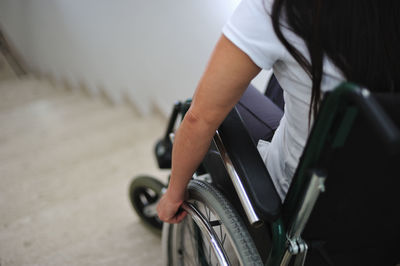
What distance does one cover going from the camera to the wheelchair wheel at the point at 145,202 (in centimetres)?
117

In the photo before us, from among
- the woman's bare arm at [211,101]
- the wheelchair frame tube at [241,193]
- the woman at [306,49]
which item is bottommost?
the wheelchair frame tube at [241,193]

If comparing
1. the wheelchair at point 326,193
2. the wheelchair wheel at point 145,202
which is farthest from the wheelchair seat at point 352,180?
the wheelchair wheel at point 145,202

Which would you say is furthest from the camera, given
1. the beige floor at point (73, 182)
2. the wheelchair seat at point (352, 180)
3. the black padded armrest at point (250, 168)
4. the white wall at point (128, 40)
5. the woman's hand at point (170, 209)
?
the white wall at point (128, 40)

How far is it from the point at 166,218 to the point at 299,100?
1.32 ft

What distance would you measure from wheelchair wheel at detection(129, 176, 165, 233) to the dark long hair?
85cm

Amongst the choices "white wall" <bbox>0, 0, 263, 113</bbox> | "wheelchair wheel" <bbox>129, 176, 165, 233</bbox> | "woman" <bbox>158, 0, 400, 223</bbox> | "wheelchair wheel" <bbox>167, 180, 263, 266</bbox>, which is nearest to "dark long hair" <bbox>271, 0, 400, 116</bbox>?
"woman" <bbox>158, 0, 400, 223</bbox>

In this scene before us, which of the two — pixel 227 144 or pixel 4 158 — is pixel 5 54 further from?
pixel 227 144

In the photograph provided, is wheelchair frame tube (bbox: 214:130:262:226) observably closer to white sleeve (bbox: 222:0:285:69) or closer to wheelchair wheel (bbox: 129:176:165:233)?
white sleeve (bbox: 222:0:285:69)

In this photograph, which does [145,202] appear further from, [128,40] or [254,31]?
[128,40]

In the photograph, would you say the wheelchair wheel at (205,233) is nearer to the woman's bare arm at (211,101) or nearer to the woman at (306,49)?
the woman's bare arm at (211,101)

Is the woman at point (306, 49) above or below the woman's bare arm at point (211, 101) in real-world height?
above

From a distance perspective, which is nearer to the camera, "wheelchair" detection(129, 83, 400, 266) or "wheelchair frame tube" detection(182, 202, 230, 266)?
"wheelchair" detection(129, 83, 400, 266)

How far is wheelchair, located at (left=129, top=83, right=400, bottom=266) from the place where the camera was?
37 centimetres

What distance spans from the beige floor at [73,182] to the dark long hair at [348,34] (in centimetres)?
98
